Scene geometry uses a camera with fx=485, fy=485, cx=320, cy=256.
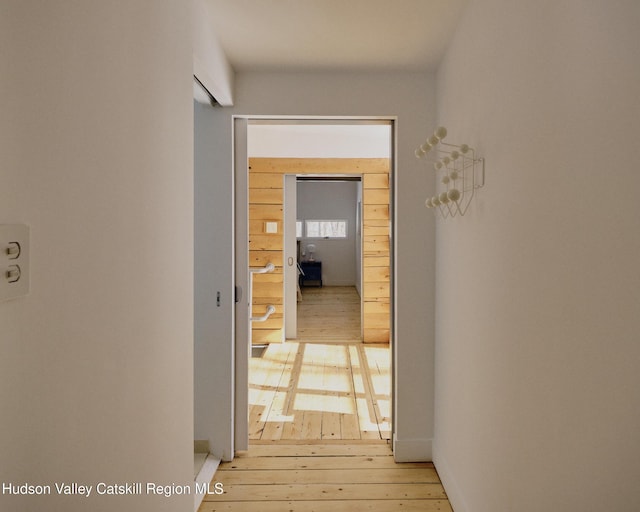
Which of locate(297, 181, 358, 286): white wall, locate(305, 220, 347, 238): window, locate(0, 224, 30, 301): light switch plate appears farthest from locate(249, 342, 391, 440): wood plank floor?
locate(305, 220, 347, 238): window

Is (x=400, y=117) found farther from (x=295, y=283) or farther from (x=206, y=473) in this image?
(x=295, y=283)

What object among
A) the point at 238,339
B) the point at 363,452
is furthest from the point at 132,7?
the point at 363,452

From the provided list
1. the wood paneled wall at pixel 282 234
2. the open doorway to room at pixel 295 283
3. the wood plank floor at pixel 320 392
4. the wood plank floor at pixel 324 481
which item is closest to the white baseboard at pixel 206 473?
the wood plank floor at pixel 324 481

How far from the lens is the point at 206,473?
2578mm

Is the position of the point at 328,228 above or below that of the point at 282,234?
above

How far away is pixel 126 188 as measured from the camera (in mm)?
1252

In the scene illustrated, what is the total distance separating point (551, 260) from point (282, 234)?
443 cm

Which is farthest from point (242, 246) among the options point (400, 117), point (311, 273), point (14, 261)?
point (311, 273)

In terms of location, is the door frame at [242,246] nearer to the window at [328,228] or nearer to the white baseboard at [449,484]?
the white baseboard at [449,484]

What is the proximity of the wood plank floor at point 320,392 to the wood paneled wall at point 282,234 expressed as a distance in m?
0.28

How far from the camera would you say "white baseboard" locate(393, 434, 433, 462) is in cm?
283

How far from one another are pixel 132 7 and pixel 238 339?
199cm

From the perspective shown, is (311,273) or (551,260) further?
(311,273)

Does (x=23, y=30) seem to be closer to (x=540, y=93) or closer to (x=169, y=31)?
(x=169, y=31)
